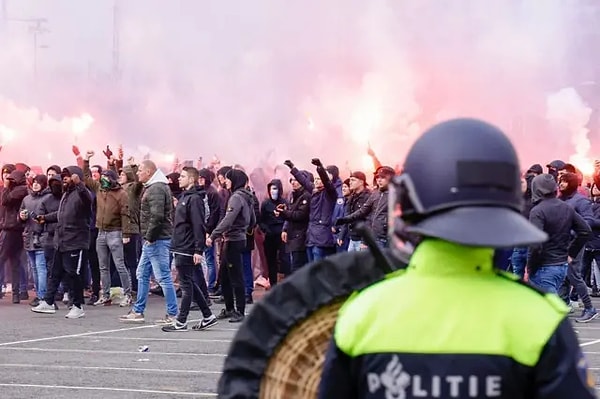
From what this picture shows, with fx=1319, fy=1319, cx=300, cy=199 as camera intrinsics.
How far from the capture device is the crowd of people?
39.3 feet

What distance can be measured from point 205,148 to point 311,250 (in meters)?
13.4

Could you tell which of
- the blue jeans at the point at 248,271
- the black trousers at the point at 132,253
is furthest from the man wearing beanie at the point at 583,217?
the black trousers at the point at 132,253

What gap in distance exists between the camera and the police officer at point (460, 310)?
2.20 meters

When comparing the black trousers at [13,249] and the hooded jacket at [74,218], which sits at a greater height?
the hooded jacket at [74,218]

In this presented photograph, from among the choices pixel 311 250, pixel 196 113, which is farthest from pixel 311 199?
pixel 196 113

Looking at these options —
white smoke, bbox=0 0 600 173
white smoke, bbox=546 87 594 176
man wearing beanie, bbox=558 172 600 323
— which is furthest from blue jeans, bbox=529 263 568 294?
white smoke, bbox=546 87 594 176

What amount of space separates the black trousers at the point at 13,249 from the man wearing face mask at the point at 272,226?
2.97 meters

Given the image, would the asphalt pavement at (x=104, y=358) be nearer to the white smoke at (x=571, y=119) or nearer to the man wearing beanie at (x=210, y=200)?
the man wearing beanie at (x=210, y=200)

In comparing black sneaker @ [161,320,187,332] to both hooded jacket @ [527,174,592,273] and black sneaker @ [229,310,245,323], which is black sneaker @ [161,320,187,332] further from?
hooded jacket @ [527,174,592,273]

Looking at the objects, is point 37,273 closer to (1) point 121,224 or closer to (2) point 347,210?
(1) point 121,224

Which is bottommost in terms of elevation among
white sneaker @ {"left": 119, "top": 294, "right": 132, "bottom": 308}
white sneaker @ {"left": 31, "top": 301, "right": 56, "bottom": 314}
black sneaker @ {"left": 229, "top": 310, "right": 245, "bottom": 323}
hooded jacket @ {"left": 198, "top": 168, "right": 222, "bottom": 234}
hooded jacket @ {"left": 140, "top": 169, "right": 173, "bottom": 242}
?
white sneaker @ {"left": 119, "top": 294, "right": 132, "bottom": 308}

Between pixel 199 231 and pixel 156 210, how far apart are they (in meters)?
0.52

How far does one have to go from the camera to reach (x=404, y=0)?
29.0m

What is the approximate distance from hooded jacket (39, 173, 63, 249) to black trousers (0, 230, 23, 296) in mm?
911
